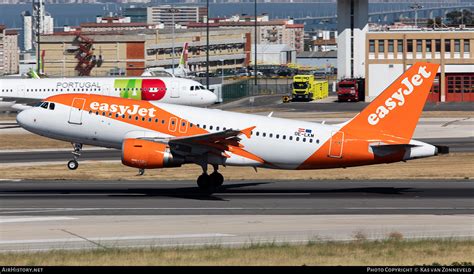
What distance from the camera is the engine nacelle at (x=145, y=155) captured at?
4334cm

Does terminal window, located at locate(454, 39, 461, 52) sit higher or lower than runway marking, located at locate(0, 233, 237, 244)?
higher

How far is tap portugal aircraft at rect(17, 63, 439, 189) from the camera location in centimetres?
4406

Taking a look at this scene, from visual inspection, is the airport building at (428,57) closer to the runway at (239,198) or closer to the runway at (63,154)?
the runway at (63,154)

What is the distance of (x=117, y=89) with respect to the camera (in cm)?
9106

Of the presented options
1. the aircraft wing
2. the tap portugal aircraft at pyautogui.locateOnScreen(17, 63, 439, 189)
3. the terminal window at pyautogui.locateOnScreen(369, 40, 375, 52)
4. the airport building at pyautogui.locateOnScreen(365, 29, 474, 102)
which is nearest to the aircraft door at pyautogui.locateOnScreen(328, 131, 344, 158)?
the tap portugal aircraft at pyautogui.locateOnScreen(17, 63, 439, 189)

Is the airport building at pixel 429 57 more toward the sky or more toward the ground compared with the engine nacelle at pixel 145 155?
more toward the sky

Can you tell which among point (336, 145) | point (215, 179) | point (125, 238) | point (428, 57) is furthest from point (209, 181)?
point (428, 57)

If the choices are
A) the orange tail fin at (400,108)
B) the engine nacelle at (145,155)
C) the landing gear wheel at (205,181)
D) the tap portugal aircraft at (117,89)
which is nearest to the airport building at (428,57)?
the tap portugal aircraft at (117,89)

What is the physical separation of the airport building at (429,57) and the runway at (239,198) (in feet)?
251

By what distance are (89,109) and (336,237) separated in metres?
15.7

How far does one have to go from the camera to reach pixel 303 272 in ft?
82.4

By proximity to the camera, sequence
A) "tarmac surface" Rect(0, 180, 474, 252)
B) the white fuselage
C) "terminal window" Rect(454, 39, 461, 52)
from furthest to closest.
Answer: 1. "terminal window" Rect(454, 39, 461, 52)
2. the white fuselage
3. "tarmac surface" Rect(0, 180, 474, 252)

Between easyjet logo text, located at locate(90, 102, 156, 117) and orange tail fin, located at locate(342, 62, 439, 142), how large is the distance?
27.8 feet

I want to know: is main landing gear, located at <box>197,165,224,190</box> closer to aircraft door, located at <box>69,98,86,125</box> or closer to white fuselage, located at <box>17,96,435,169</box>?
white fuselage, located at <box>17,96,435,169</box>
